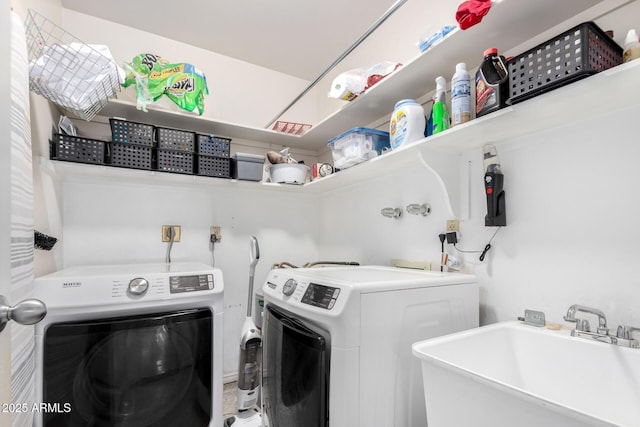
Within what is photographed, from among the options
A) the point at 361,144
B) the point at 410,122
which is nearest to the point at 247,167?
the point at 361,144

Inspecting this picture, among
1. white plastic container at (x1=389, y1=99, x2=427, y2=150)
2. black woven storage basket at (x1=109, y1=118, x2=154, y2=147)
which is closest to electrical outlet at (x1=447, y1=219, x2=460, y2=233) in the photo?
white plastic container at (x1=389, y1=99, x2=427, y2=150)

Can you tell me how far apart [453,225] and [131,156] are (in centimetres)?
200

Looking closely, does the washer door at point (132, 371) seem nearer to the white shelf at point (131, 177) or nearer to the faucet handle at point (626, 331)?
the white shelf at point (131, 177)

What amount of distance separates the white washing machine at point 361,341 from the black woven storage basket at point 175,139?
1320 mm

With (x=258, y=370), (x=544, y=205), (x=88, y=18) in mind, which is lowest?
(x=258, y=370)

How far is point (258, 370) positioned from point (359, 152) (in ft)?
4.69

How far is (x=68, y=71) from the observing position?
1.40 m

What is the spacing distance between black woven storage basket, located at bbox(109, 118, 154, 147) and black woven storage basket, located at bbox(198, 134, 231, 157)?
0.31 m

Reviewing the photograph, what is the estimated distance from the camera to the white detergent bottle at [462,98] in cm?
123

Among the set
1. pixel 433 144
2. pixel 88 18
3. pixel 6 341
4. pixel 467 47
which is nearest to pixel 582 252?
pixel 433 144

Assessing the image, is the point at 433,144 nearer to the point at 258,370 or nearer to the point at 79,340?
the point at 258,370

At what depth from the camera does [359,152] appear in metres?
1.72

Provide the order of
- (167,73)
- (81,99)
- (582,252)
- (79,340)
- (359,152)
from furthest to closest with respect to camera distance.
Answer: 1. (167,73)
2. (359,152)
3. (81,99)
4. (79,340)
5. (582,252)

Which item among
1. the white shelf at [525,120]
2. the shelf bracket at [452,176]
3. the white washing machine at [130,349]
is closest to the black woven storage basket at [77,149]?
the white washing machine at [130,349]
